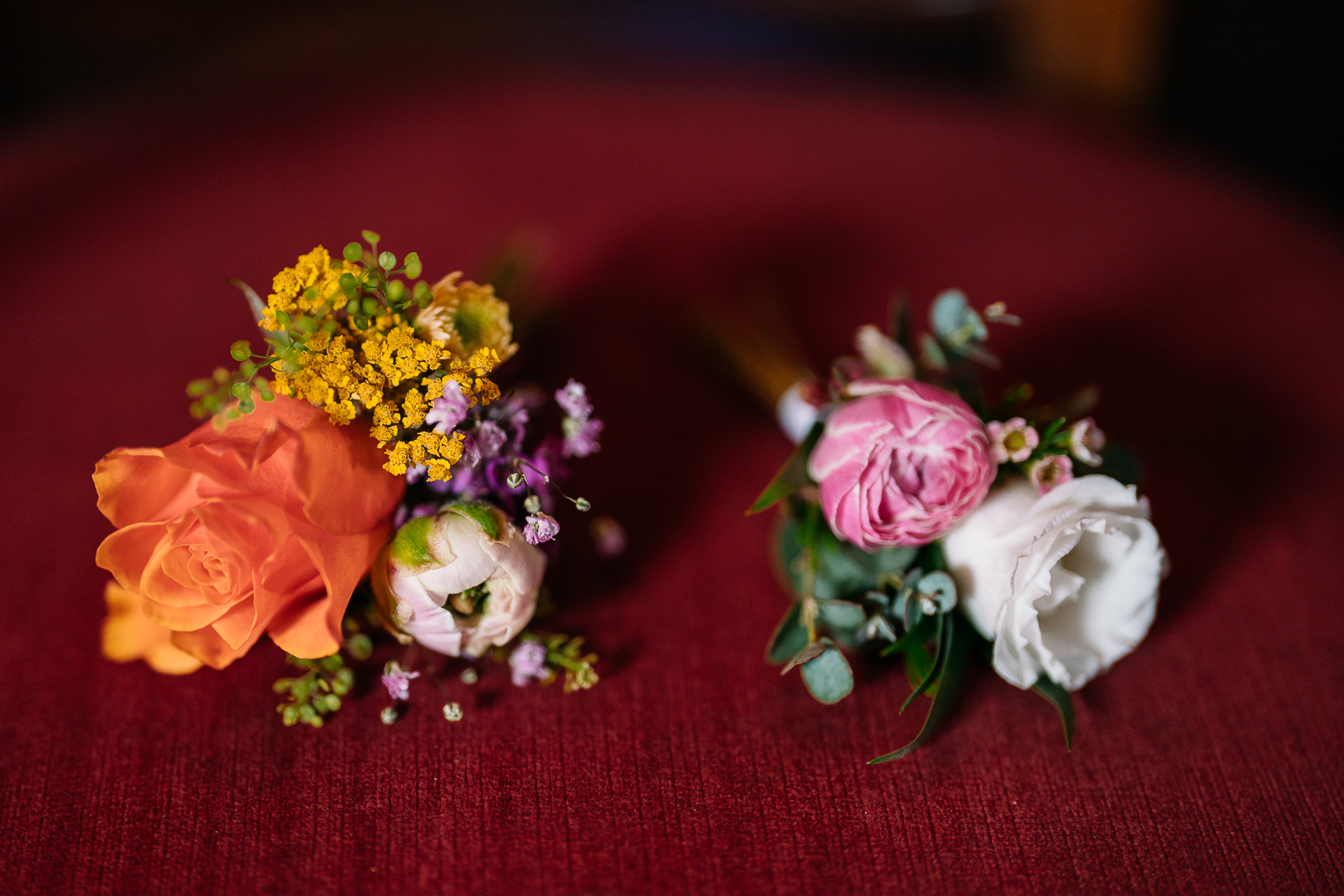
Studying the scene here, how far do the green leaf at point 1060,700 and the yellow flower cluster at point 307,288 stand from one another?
544 millimetres

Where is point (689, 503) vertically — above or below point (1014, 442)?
below

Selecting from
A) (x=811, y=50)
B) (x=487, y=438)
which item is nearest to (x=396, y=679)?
(x=487, y=438)

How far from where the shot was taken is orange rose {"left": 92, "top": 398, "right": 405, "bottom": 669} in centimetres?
53

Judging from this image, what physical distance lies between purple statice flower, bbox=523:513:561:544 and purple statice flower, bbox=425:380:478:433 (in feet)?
0.26

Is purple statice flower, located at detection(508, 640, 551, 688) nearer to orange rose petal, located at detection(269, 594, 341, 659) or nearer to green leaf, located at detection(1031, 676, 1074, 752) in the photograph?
orange rose petal, located at detection(269, 594, 341, 659)

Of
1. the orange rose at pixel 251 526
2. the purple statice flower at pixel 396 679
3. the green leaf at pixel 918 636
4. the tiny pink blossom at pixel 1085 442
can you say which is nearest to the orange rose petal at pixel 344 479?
the orange rose at pixel 251 526

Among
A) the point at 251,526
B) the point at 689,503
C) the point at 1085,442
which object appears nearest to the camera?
the point at 251,526

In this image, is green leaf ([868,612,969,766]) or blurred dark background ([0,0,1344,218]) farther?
blurred dark background ([0,0,1344,218])

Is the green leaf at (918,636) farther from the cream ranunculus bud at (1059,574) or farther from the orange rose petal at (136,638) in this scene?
the orange rose petal at (136,638)

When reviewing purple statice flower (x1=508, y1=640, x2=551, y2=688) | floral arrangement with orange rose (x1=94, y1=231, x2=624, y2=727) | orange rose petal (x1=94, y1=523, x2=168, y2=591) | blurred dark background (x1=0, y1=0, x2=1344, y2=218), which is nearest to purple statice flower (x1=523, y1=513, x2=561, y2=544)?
floral arrangement with orange rose (x1=94, y1=231, x2=624, y2=727)

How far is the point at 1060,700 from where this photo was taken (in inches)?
24.9

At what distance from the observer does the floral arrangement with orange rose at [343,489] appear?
54 cm

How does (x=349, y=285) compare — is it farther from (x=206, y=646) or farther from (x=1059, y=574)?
(x=1059, y=574)

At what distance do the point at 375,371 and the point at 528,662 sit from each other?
0.77 ft
